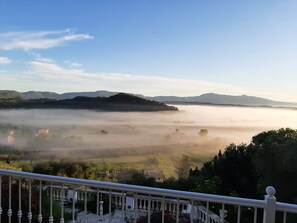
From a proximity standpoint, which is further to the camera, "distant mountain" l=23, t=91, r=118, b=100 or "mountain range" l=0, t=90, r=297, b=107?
"mountain range" l=0, t=90, r=297, b=107

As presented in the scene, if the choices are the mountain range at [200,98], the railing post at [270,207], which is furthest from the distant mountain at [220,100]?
the railing post at [270,207]

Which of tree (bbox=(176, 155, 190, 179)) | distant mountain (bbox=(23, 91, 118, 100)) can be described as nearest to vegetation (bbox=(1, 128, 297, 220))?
tree (bbox=(176, 155, 190, 179))

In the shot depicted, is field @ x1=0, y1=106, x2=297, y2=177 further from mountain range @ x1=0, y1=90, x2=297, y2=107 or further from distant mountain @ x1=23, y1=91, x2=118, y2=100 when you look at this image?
distant mountain @ x1=23, y1=91, x2=118, y2=100

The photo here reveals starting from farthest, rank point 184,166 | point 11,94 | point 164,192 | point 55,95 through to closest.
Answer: point 184,166 → point 55,95 → point 11,94 → point 164,192

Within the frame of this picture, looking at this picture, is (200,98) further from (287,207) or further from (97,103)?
(287,207)

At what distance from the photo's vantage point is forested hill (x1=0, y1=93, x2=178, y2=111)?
51.9 feet

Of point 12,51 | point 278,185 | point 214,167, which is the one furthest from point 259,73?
point 12,51

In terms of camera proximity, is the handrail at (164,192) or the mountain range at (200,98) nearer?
the handrail at (164,192)

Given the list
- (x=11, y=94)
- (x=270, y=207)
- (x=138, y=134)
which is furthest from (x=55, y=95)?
(x=270, y=207)

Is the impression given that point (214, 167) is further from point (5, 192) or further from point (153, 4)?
point (5, 192)

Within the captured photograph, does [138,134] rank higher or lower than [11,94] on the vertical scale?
lower

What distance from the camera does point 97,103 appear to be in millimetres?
17516

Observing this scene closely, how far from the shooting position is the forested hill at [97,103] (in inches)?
623

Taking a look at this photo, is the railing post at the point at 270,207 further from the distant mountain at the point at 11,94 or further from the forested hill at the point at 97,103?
the forested hill at the point at 97,103
